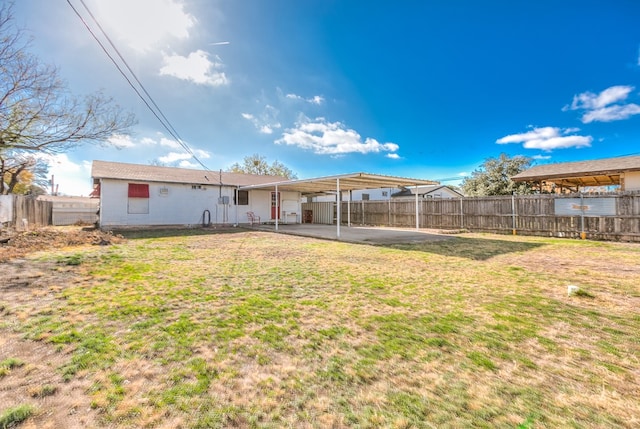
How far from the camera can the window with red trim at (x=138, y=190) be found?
13.8 m

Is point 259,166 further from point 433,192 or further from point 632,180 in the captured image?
point 632,180

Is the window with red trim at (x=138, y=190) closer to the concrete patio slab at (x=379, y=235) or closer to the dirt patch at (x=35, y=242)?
the dirt patch at (x=35, y=242)

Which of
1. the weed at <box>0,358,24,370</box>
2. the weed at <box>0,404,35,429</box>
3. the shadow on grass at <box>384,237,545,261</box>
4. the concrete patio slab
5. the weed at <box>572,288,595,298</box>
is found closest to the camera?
the weed at <box>0,404,35,429</box>

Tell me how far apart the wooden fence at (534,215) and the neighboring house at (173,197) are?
27.2 ft

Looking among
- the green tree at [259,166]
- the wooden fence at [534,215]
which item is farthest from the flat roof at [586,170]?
the green tree at [259,166]

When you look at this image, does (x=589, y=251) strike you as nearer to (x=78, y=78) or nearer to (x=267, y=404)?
(x=267, y=404)

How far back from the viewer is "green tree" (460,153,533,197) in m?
20.3

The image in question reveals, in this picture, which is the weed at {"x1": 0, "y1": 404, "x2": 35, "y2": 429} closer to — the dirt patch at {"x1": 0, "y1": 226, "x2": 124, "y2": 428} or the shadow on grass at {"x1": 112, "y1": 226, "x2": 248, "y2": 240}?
the dirt patch at {"x1": 0, "y1": 226, "x2": 124, "y2": 428}

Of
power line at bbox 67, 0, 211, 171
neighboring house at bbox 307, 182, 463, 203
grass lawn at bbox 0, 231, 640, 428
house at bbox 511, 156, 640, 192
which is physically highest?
power line at bbox 67, 0, 211, 171

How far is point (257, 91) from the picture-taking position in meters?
13.2

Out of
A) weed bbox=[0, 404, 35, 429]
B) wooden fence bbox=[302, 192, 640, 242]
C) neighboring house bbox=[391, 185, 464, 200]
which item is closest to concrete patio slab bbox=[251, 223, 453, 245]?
wooden fence bbox=[302, 192, 640, 242]

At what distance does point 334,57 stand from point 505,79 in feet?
26.2

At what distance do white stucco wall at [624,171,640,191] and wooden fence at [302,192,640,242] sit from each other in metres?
2.83

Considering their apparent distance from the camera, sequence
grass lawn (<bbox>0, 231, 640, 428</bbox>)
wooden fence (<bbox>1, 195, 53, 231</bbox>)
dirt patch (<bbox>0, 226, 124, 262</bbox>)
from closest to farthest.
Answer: grass lawn (<bbox>0, 231, 640, 428</bbox>) < dirt patch (<bbox>0, 226, 124, 262</bbox>) < wooden fence (<bbox>1, 195, 53, 231</bbox>)
